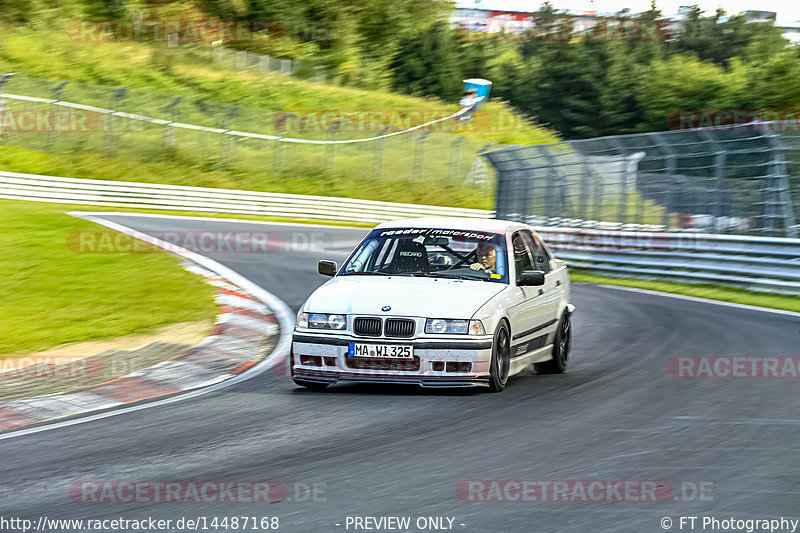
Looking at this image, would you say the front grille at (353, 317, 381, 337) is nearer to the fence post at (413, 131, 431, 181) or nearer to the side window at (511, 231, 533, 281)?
the side window at (511, 231, 533, 281)

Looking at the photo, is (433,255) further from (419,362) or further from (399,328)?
(419,362)

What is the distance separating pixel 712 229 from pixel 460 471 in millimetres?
15240

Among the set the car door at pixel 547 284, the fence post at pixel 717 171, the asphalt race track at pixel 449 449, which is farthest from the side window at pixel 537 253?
the fence post at pixel 717 171

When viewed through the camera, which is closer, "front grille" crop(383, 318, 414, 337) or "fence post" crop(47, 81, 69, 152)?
"front grille" crop(383, 318, 414, 337)

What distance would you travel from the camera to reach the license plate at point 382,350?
7965 millimetres

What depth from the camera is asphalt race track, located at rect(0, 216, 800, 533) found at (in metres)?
4.94

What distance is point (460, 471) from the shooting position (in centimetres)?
571

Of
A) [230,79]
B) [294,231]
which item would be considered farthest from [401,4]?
[294,231]

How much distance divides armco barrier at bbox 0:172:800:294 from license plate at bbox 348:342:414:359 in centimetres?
1111

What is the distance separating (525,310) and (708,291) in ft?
35.2

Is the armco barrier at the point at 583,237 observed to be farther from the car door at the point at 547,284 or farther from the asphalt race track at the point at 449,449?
the asphalt race track at the point at 449,449

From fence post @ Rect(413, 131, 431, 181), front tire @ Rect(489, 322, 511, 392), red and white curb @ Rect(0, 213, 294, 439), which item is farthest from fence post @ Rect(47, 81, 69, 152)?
front tire @ Rect(489, 322, 511, 392)

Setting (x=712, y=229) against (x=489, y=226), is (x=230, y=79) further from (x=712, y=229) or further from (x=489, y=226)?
(x=489, y=226)

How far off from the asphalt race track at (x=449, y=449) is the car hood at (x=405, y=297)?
674 mm
